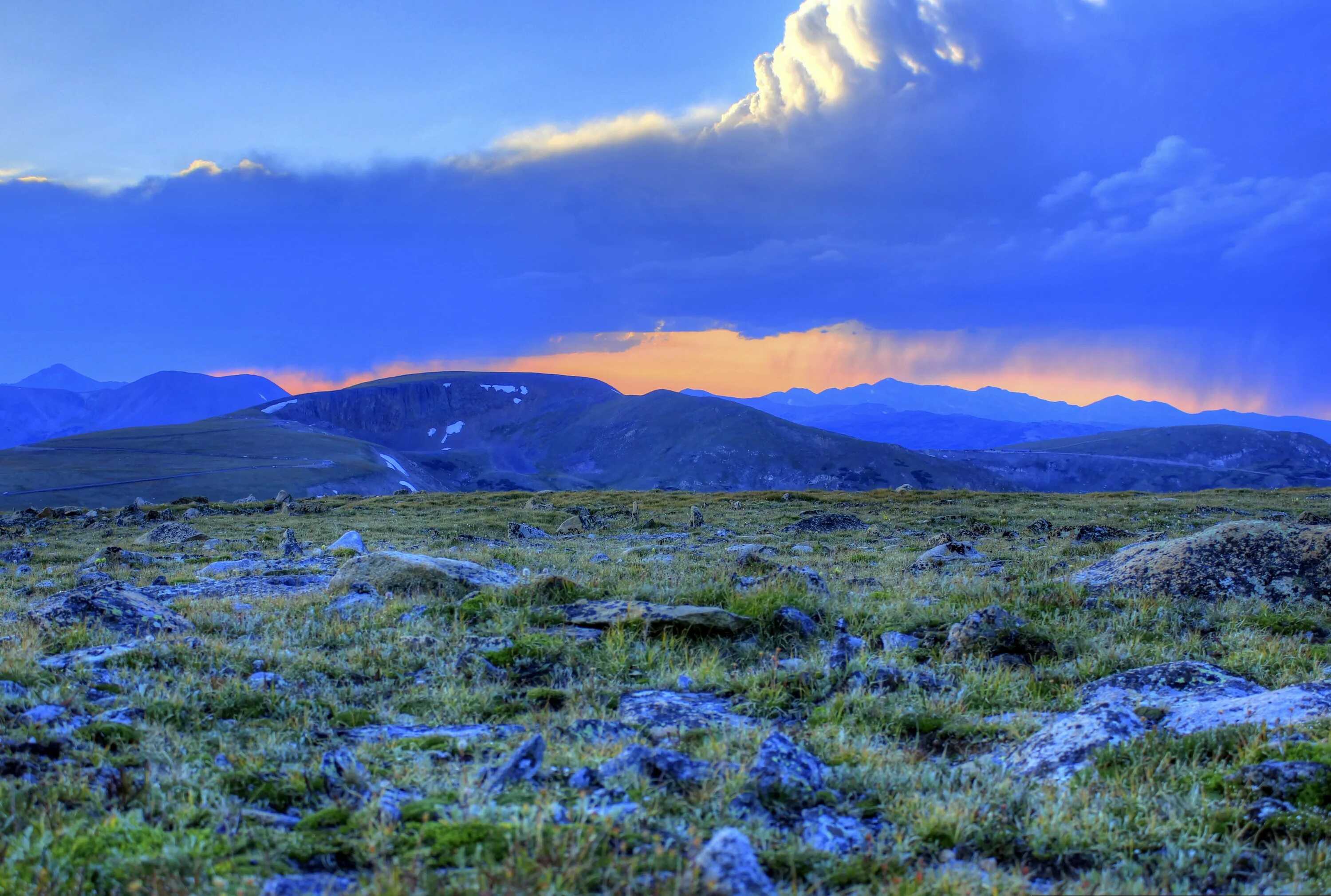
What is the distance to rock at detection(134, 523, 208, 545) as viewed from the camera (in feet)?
76.5

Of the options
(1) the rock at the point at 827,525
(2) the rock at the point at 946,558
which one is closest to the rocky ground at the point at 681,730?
(2) the rock at the point at 946,558

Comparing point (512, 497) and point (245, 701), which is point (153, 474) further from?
point (245, 701)

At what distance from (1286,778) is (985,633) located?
359cm

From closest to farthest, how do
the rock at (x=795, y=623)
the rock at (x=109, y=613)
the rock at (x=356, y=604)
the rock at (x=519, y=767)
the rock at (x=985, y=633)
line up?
the rock at (x=519, y=767)
the rock at (x=985, y=633)
the rock at (x=109, y=613)
the rock at (x=795, y=623)
the rock at (x=356, y=604)

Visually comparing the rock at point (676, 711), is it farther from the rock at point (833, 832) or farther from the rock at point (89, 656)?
the rock at point (89, 656)

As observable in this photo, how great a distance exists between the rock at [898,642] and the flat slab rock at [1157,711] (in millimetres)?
1803

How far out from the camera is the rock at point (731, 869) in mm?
3049

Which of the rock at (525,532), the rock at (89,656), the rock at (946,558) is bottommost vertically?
the rock at (525,532)

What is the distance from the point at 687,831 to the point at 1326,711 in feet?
15.9

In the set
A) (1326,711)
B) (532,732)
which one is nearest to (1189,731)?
(1326,711)

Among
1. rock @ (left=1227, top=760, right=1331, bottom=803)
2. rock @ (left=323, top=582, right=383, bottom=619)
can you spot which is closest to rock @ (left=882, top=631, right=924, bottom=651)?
rock @ (left=1227, top=760, right=1331, bottom=803)

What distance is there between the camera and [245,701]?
5.59 m

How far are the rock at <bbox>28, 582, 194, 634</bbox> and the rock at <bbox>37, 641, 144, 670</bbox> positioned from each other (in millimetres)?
884

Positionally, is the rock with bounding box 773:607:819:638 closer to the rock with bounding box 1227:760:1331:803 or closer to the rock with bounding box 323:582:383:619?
the rock with bounding box 1227:760:1331:803
